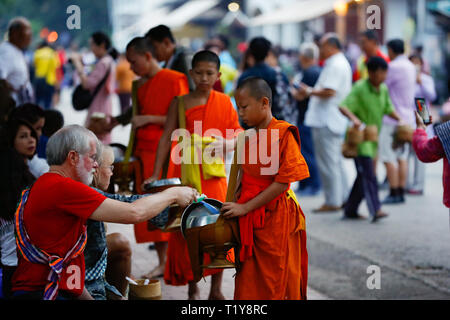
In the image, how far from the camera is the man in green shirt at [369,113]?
8000mm

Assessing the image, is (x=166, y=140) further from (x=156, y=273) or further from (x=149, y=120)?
(x=156, y=273)

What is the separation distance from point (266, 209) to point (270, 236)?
14cm

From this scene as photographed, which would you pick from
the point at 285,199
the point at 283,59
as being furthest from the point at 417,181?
the point at 283,59

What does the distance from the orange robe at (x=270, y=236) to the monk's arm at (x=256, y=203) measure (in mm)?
51

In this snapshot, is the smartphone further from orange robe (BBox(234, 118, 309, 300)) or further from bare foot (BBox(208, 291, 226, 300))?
bare foot (BBox(208, 291, 226, 300))

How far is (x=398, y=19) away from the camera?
80.1 ft

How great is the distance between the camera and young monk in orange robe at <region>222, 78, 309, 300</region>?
370 cm

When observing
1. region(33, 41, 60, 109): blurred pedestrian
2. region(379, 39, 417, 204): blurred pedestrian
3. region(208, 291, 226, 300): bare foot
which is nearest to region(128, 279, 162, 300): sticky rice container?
region(208, 291, 226, 300): bare foot

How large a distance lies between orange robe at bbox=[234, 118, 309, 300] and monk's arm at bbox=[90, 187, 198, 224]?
Result: 34cm

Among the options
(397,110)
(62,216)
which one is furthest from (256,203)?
(397,110)

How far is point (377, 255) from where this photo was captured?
6625mm
